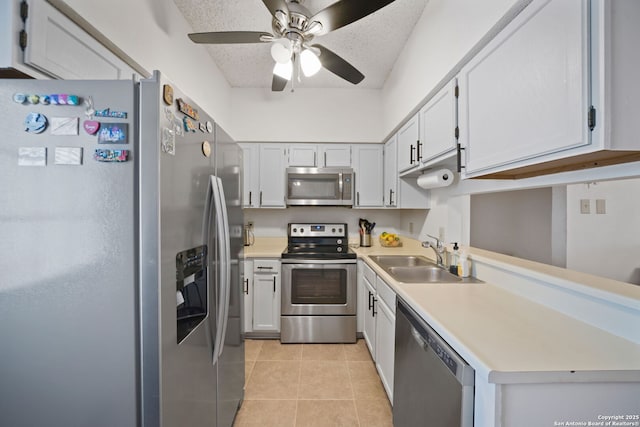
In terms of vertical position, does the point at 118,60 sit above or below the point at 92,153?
above

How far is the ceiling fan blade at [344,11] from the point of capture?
1.30 meters

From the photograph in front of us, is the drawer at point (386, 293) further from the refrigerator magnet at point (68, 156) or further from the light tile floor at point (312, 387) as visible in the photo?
the refrigerator magnet at point (68, 156)

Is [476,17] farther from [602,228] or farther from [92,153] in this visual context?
[92,153]

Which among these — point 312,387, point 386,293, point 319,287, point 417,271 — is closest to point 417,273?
point 417,271

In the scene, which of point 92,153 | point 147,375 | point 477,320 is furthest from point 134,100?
point 477,320

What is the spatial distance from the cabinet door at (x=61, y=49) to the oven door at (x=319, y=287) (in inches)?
77.9

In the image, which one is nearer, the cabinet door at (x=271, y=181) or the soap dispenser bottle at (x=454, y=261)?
the soap dispenser bottle at (x=454, y=261)

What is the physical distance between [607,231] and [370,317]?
1.63 meters

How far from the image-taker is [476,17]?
1.24m

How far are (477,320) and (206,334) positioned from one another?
1.15 m

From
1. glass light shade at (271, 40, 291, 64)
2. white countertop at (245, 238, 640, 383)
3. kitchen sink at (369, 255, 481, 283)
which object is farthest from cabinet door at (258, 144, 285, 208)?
white countertop at (245, 238, 640, 383)

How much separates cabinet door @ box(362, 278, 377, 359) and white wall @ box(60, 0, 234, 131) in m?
2.18

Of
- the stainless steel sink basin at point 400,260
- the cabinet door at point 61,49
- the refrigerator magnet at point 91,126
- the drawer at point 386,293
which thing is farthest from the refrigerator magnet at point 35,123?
the stainless steel sink basin at point 400,260

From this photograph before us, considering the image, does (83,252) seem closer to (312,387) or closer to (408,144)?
(312,387)
